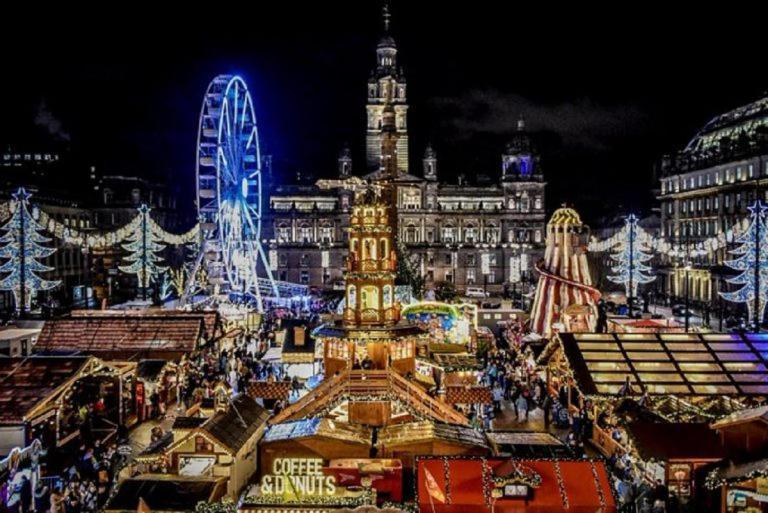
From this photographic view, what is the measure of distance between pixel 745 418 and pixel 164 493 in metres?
12.2

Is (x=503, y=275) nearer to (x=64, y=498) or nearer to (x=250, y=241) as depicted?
(x=250, y=241)

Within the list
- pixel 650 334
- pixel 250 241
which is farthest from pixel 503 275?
pixel 650 334

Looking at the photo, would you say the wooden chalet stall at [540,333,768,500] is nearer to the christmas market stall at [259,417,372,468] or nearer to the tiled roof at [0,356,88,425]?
the christmas market stall at [259,417,372,468]

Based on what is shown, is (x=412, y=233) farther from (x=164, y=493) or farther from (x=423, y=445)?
(x=164, y=493)

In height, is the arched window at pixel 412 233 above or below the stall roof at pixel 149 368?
above

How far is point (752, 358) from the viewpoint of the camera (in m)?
24.6

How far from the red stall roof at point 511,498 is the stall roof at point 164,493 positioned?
13.8ft

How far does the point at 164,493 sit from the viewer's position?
47.0 ft

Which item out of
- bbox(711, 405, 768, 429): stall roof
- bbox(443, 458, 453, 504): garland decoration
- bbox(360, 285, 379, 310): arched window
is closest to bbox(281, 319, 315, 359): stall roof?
bbox(360, 285, 379, 310): arched window

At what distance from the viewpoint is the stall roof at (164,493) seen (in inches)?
549

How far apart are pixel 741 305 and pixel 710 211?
12.4 metres

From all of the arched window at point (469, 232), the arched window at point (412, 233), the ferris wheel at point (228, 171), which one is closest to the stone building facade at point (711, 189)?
the arched window at point (469, 232)

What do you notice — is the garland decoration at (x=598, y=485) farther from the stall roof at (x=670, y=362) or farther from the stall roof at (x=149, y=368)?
the stall roof at (x=149, y=368)

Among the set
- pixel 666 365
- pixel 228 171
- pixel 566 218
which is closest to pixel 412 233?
pixel 228 171
